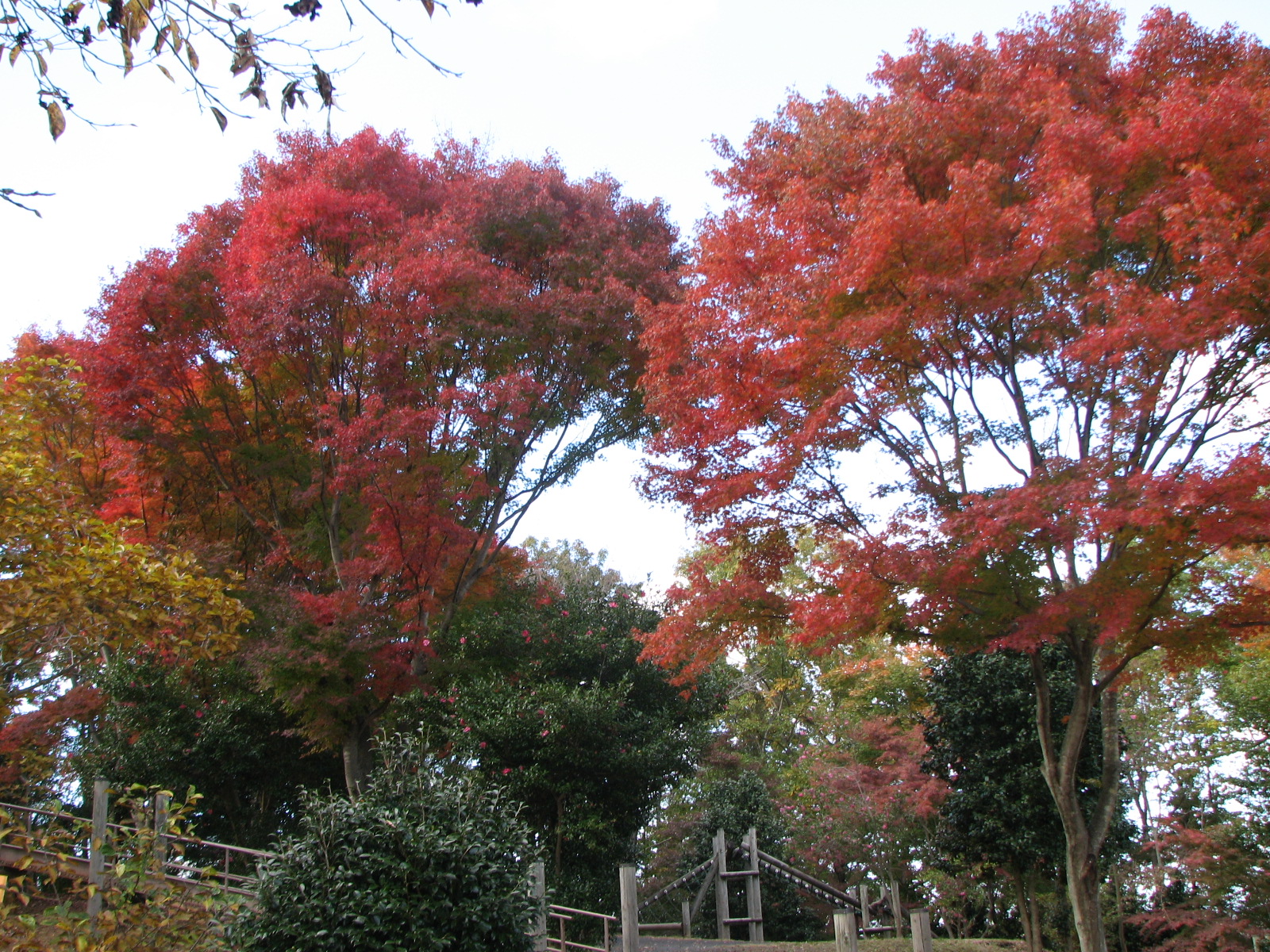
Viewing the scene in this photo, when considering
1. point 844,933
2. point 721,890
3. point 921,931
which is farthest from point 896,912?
point 921,931

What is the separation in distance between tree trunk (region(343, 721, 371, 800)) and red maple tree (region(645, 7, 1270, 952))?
5.56 meters

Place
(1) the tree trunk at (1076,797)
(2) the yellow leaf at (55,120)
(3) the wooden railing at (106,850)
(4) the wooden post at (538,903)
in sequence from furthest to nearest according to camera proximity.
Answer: (1) the tree trunk at (1076,797)
(4) the wooden post at (538,903)
(3) the wooden railing at (106,850)
(2) the yellow leaf at (55,120)

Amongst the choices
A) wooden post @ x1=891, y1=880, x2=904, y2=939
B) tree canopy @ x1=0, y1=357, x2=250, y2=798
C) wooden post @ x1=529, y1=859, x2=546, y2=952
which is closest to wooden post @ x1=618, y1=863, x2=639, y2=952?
Result: wooden post @ x1=529, y1=859, x2=546, y2=952

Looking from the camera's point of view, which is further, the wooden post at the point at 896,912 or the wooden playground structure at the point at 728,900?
the wooden post at the point at 896,912

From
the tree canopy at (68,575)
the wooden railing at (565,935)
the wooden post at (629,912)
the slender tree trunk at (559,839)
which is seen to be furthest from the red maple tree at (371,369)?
the wooden post at (629,912)

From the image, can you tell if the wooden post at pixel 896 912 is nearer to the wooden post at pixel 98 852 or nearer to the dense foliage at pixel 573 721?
the dense foliage at pixel 573 721

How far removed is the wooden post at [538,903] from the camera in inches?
264

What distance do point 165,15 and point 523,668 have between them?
1143 cm

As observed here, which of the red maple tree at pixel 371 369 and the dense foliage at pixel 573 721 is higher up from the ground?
the red maple tree at pixel 371 369

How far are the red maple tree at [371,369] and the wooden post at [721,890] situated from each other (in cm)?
491

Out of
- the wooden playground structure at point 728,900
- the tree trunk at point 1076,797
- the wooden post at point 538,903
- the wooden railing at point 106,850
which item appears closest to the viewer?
the wooden railing at point 106,850

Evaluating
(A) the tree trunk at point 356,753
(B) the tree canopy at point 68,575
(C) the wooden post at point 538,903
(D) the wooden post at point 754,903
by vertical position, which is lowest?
(D) the wooden post at point 754,903

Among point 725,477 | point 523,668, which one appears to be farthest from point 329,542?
point 725,477

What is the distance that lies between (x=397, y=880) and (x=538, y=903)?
106 centimetres
